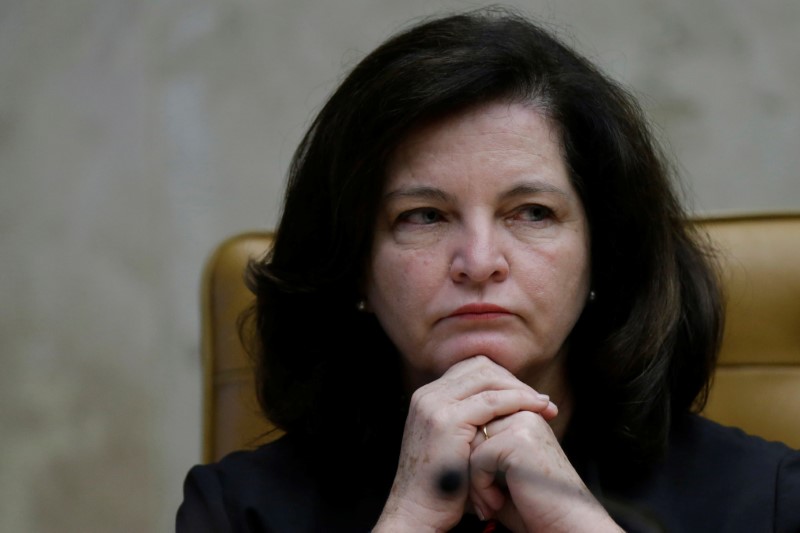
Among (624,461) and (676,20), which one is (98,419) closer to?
(624,461)

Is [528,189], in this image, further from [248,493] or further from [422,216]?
[248,493]

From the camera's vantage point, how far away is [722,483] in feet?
5.76

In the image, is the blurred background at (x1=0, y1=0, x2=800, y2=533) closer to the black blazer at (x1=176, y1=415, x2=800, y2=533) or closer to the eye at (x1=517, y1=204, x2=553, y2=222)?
the black blazer at (x1=176, y1=415, x2=800, y2=533)

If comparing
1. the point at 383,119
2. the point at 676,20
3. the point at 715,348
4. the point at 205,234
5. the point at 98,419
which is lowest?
the point at 98,419

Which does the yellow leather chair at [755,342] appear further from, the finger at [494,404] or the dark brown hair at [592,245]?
the finger at [494,404]

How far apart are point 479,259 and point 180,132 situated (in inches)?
65.0

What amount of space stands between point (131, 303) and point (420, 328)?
151 centimetres

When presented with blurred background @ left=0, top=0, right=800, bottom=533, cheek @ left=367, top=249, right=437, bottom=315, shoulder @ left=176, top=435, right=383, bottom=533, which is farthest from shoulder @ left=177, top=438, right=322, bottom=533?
blurred background @ left=0, top=0, right=800, bottom=533

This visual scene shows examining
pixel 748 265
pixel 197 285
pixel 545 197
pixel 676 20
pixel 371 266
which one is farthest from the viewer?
pixel 197 285

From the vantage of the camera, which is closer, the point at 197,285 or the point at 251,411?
the point at 251,411

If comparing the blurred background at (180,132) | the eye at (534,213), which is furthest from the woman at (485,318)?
the blurred background at (180,132)

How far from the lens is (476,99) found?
69.2 inches

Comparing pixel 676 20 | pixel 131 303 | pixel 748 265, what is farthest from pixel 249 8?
pixel 748 265

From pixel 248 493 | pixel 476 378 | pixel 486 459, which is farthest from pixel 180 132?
pixel 486 459
